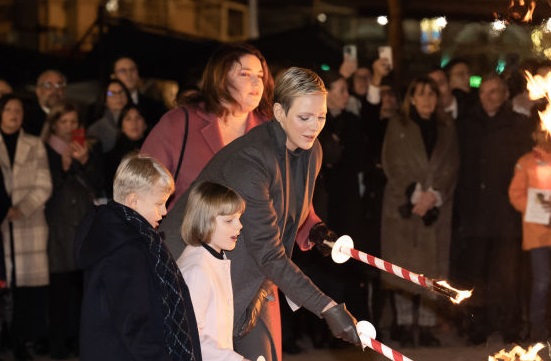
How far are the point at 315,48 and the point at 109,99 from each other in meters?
3.82

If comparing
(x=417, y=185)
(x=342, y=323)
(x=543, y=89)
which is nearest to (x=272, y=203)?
(x=342, y=323)

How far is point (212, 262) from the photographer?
19.2ft

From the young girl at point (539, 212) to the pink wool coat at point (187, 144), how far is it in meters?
3.71

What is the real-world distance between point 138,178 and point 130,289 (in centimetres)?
52

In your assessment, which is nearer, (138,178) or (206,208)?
(138,178)

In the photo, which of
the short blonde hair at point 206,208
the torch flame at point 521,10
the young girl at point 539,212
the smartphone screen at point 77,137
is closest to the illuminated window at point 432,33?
the young girl at point 539,212

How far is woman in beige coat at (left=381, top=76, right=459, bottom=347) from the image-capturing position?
10281 mm

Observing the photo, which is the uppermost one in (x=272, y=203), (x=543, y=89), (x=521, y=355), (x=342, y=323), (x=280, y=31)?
(x=280, y=31)

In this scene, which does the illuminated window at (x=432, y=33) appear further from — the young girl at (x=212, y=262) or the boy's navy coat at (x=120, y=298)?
the boy's navy coat at (x=120, y=298)

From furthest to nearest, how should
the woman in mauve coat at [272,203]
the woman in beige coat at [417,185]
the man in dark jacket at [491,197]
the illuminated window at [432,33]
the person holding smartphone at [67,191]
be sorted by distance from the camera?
the illuminated window at [432,33] < the man in dark jacket at [491,197] < the woman in beige coat at [417,185] < the person holding smartphone at [67,191] < the woman in mauve coat at [272,203]

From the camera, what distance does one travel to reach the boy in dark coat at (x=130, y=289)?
535cm

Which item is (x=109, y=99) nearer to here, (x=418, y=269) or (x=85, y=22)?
(x=418, y=269)

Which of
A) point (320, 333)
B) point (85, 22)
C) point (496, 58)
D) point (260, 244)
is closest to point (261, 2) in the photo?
point (85, 22)

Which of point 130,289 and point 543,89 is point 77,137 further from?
point 130,289
